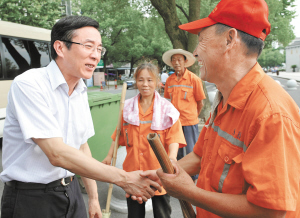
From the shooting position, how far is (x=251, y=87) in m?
1.15

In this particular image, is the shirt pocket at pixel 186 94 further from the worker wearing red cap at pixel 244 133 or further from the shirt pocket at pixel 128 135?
the worker wearing red cap at pixel 244 133

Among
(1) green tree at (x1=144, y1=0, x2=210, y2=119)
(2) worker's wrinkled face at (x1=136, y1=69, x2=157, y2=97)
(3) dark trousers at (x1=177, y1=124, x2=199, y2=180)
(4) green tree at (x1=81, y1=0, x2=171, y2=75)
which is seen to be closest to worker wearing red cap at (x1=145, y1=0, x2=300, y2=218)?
(2) worker's wrinkled face at (x1=136, y1=69, x2=157, y2=97)

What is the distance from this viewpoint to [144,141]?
2414 millimetres

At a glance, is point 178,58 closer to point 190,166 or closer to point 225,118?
point 190,166

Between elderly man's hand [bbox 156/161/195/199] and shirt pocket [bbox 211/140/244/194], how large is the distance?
0.13 metres

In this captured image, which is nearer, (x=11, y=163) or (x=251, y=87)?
(x=251, y=87)

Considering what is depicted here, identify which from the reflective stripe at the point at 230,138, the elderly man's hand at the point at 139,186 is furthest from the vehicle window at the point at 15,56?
the reflective stripe at the point at 230,138

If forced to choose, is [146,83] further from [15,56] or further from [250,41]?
[15,56]

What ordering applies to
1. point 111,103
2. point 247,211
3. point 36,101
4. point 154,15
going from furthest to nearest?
point 154,15 → point 111,103 → point 36,101 → point 247,211

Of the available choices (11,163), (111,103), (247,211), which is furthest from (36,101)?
(111,103)

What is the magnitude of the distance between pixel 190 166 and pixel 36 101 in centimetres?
111

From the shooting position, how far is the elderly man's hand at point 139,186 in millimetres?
1905

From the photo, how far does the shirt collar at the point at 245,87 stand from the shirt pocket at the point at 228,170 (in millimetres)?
203

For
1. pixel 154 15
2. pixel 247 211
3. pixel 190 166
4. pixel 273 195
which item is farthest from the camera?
pixel 154 15
